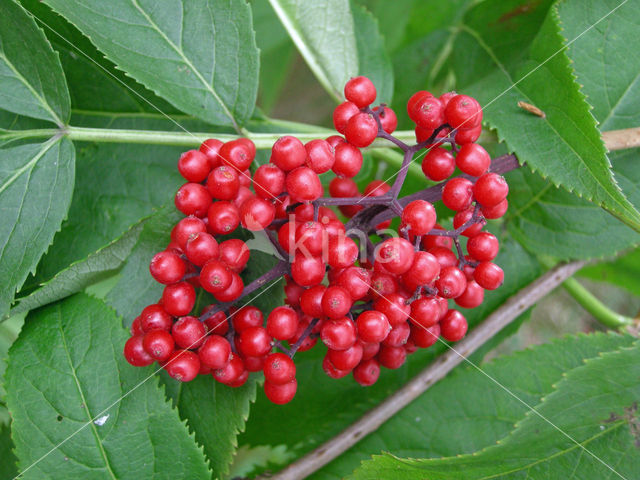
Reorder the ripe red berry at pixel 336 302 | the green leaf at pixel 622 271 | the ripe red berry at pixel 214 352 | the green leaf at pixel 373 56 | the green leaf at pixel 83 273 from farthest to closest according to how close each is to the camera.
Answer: the green leaf at pixel 622 271 < the green leaf at pixel 373 56 < the green leaf at pixel 83 273 < the ripe red berry at pixel 214 352 < the ripe red berry at pixel 336 302

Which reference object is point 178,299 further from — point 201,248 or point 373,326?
point 373,326

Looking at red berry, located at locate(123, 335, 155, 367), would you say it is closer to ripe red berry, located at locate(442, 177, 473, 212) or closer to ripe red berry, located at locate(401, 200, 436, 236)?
ripe red berry, located at locate(401, 200, 436, 236)

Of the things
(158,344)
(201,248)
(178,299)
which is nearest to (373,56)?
(201,248)

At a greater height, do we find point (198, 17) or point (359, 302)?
point (198, 17)

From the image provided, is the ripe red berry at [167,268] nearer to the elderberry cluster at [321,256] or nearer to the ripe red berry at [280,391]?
the elderberry cluster at [321,256]

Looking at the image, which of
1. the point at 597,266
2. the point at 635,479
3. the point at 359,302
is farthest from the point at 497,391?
the point at 597,266

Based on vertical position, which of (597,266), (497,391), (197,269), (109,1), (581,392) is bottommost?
(597,266)

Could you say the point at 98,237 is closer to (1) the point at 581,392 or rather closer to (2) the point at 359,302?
(2) the point at 359,302

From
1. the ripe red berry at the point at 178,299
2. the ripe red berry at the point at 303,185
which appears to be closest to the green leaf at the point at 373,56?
the ripe red berry at the point at 303,185
